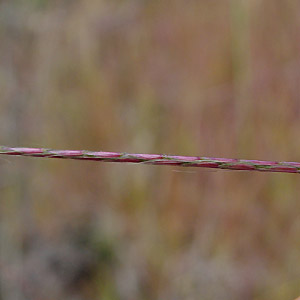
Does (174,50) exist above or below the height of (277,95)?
above

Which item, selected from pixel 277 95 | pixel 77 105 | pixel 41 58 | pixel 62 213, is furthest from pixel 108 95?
pixel 277 95

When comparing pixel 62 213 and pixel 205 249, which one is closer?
pixel 205 249

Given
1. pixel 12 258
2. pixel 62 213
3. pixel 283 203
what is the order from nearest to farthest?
pixel 283 203
pixel 12 258
pixel 62 213

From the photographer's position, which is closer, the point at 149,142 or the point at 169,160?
the point at 169,160

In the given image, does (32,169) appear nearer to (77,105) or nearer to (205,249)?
(77,105)

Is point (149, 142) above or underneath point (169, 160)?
above

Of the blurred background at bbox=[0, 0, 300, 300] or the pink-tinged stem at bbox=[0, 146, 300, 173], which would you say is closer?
the pink-tinged stem at bbox=[0, 146, 300, 173]

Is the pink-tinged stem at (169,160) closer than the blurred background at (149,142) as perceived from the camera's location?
Yes

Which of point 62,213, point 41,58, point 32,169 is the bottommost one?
point 62,213
